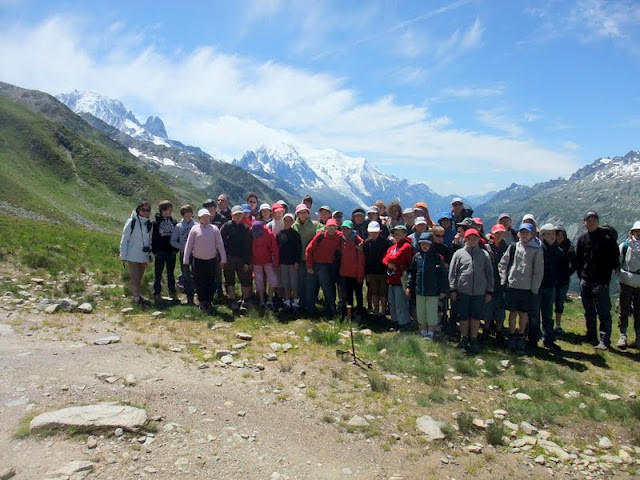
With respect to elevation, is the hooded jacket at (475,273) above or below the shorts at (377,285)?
above

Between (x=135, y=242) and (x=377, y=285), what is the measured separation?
6995 mm

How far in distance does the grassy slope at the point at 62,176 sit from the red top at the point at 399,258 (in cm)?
7778

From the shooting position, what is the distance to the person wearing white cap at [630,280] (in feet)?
36.4

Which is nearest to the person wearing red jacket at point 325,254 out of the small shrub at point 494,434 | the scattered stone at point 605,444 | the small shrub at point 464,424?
the small shrub at point 464,424

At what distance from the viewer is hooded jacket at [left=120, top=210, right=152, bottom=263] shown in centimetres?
1218

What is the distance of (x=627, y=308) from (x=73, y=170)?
129m

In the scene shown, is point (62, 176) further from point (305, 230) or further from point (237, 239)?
point (305, 230)

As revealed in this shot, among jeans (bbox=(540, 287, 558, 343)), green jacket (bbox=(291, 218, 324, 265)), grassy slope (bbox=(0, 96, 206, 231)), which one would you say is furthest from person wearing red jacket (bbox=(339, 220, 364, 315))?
grassy slope (bbox=(0, 96, 206, 231))

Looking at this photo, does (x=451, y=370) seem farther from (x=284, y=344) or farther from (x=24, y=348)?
(x=24, y=348)

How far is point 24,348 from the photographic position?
8.54 meters

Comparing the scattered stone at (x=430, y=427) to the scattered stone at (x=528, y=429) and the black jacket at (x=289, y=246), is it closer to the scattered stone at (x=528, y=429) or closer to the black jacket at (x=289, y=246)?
the scattered stone at (x=528, y=429)

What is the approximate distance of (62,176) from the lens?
110 m

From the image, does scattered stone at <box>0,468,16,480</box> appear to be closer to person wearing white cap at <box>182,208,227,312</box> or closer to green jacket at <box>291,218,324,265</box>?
person wearing white cap at <box>182,208,227,312</box>

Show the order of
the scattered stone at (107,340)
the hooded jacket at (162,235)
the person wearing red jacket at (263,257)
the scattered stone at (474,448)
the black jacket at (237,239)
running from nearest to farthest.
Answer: the scattered stone at (474,448)
the scattered stone at (107,340)
the black jacket at (237,239)
the person wearing red jacket at (263,257)
the hooded jacket at (162,235)
